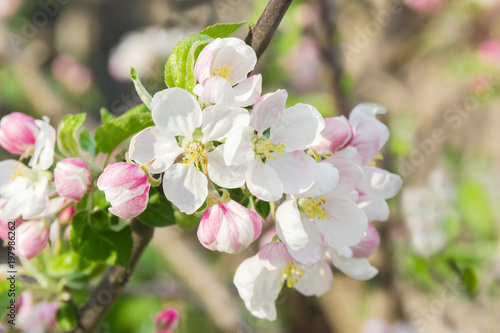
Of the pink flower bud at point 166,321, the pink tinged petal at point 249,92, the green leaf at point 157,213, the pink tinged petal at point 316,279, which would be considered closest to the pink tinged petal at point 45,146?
the green leaf at point 157,213

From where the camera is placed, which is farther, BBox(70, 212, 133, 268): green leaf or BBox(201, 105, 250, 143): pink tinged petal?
BBox(70, 212, 133, 268): green leaf

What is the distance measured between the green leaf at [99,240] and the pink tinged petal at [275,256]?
17 cm

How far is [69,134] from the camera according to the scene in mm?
654

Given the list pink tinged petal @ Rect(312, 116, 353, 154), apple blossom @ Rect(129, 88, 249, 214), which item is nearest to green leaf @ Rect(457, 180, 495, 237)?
pink tinged petal @ Rect(312, 116, 353, 154)

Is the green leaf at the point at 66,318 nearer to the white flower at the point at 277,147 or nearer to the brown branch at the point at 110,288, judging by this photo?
the brown branch at the point at 110,288

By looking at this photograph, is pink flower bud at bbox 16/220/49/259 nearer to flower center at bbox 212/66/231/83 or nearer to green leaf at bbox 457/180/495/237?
flower center at bbox 212/66/231/83

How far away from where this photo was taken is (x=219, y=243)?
1.81ft

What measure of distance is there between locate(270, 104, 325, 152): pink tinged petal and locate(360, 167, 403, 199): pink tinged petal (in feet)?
0.40

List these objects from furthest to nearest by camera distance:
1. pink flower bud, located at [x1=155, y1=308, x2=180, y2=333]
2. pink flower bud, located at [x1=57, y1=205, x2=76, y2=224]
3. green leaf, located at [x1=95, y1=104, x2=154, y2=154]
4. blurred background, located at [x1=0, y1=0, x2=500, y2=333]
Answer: blurred background, located at [x1=0, y1=0, x2=500, y2=333] < pink flower bud, located at [x1=155, y1=308, x2=180, y2=333] < pink flower bud, located at [x1=57, y1=205, x2=76, y2=224] < green leaf, located at [x1=95, y1=104, x2=154, y2=154]

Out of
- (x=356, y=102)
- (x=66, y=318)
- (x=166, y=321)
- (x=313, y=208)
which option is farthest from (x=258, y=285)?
(x=356, y=102)

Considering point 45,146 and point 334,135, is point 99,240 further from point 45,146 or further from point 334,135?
point 334,135

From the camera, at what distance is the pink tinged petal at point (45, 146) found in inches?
24.4

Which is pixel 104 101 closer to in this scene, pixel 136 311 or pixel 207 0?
pixel 207 0

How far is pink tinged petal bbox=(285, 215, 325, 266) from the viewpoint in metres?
0.58
